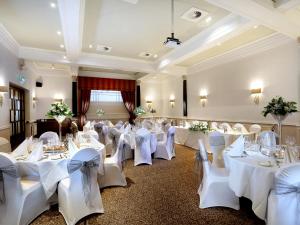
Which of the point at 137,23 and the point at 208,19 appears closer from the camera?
the point at 208,19

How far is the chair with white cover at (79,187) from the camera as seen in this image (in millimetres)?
2311

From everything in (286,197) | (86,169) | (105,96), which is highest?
(105,96)

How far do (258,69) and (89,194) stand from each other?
591cm

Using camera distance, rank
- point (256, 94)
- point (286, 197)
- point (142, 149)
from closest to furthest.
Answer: point (286, 197)
point (142, 149)
point (256, 94)

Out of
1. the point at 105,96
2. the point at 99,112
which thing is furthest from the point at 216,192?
the point at 105,96

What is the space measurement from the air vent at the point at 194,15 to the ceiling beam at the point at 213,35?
0.55m

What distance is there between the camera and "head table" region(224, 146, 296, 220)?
2.11 metres

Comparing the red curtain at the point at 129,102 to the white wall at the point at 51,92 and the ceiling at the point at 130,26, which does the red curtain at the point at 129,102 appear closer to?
the white wall at the point at 51,92

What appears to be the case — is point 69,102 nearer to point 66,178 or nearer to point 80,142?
point 80,142

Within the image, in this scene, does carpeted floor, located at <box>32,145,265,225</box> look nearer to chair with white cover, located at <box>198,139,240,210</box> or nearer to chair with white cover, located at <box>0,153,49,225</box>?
chair with white cover, located at <box>198,139,240,210</box>

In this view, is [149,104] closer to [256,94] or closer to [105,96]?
[105,96]

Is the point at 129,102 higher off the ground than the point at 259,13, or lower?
lower

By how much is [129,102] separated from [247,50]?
22.6ft

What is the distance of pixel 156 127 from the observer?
624 cm
